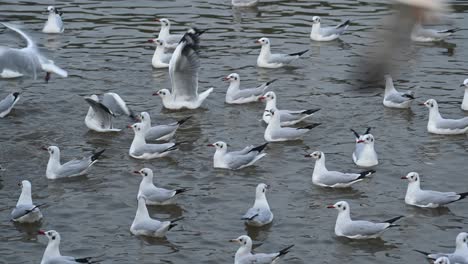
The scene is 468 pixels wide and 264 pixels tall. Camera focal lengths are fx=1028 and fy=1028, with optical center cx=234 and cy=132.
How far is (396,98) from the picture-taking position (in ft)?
62.9

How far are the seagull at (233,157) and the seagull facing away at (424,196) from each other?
8.54 ft

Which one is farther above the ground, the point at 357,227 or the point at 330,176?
the point at 330,176

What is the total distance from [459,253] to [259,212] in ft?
8.88

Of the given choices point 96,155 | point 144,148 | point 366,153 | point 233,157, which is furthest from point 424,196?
point 96,155

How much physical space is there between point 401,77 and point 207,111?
4590 millimetres

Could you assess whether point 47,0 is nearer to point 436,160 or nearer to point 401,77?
point 401,77

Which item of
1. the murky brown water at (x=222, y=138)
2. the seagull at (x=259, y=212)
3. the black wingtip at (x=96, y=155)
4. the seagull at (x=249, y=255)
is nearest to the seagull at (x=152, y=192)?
the murky brown water at (x=222, y=138)

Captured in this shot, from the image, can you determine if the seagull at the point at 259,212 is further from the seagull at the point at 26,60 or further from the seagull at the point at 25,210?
the seagull at the point at 26,60

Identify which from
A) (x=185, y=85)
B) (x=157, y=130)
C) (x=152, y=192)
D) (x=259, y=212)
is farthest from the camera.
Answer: (x=185, y=85)

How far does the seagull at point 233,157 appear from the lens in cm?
1603

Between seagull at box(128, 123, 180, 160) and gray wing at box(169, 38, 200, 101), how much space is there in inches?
106

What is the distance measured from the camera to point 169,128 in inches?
690

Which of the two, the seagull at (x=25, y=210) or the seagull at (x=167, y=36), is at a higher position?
the seagull at (x=167, y=36)

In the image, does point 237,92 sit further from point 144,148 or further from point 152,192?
point 152,192
